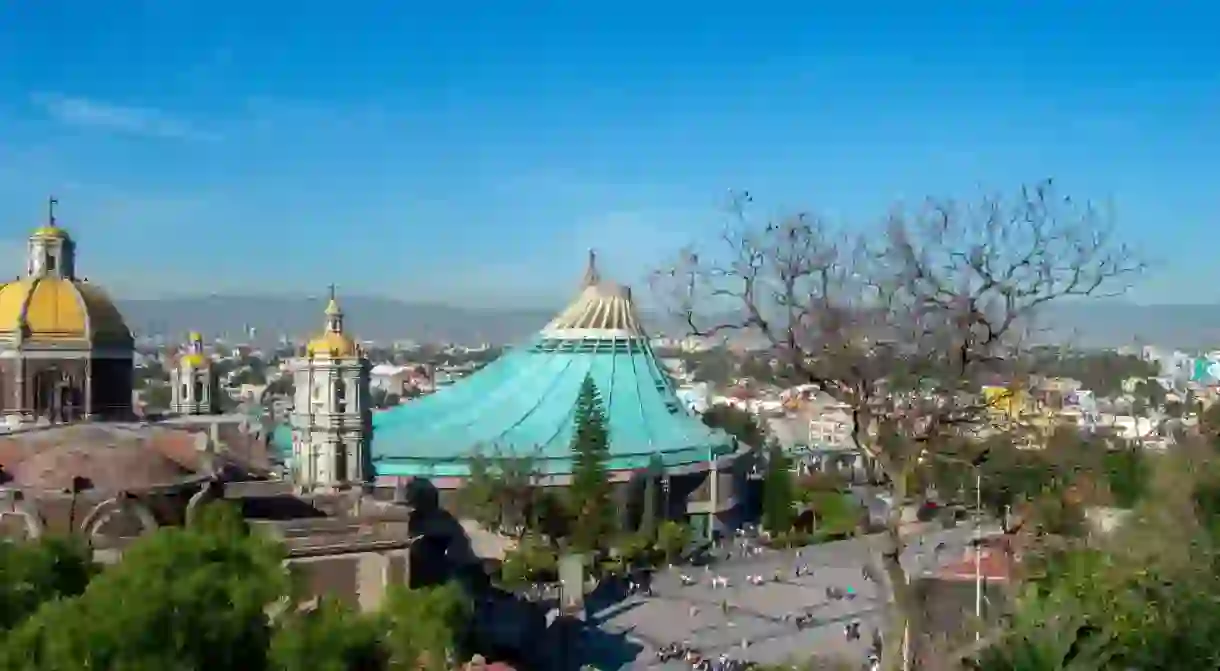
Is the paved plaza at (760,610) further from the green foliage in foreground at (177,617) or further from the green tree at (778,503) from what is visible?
the green foliage in foreground at (177,617)

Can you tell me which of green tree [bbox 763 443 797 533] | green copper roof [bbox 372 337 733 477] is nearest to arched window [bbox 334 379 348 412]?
green copper roof [bbox 372 337 733 477]

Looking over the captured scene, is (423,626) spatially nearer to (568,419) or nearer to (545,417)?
(568,419)

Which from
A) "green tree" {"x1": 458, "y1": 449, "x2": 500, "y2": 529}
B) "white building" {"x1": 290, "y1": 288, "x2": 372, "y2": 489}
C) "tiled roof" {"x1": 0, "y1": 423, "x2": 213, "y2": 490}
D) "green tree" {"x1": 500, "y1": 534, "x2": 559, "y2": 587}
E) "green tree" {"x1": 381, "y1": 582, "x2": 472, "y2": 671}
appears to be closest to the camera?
"green tree" {"x1": 381, "y1": 582, "x2": 472, "y2": 671}

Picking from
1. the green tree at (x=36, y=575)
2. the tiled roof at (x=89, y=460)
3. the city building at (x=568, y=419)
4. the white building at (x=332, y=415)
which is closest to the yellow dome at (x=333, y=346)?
the white building at (x=332, y=415)

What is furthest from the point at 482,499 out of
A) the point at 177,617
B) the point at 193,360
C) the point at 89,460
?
the point at 177,617

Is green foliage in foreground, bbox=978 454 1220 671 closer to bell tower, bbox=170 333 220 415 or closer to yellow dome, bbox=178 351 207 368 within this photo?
bell tower, bbox=170 333 220 415

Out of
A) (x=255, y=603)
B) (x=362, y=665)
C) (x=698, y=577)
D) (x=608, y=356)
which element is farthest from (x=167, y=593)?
(x=608, y=356)
